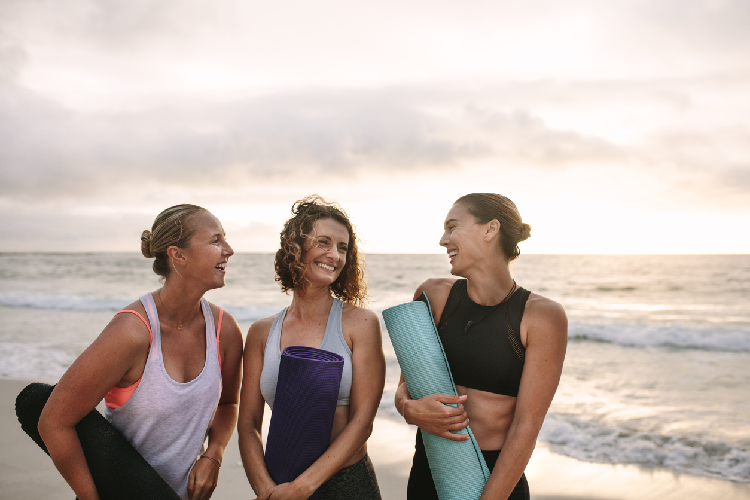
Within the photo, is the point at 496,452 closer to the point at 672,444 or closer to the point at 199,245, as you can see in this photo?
the point at 199,245

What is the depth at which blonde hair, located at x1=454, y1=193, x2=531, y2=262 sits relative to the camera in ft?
8.80

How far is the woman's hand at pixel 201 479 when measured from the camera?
2463mm

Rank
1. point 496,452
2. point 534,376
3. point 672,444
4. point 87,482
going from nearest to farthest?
point 87,482 < point 534,376 < point 496,452 < point 672,444

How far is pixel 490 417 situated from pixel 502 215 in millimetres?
1021

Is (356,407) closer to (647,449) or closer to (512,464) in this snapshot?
(512,464)

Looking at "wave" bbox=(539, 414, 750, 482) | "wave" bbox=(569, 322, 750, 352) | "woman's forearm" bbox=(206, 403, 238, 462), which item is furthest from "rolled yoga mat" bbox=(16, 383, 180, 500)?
"wave" bbox=(569, 322, 750, 352)

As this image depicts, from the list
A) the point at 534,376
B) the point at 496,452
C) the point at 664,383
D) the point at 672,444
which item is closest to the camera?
the point at 534,376

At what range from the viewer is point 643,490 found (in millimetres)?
4773

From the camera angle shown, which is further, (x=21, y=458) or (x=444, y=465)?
(x=21, y=458)

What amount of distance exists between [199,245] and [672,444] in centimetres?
579

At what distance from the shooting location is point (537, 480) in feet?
16.2

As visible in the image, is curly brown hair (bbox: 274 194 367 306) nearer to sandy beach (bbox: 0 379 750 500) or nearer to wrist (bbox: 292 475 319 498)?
wrist (bbox: 292 475 319 498)

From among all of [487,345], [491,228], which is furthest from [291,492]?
[491,228]

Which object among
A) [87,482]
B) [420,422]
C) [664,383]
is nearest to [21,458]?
[87,482]
